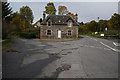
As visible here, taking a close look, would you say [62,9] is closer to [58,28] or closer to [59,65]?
[58,28]

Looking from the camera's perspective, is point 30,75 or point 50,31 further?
point 50,31

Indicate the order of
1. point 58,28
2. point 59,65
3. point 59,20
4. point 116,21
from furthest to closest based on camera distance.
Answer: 1. point 116,21
2. point 59,20
3. point 58,28
4. point 59,65

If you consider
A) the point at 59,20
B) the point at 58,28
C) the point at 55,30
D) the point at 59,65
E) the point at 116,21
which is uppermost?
the point at 116,21

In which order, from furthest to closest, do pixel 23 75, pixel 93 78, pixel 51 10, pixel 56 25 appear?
pixel 51 10
pixel 56 25
pixel 23 75
pixel 93 78

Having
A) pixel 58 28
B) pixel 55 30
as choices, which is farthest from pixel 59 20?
pixel 55 30

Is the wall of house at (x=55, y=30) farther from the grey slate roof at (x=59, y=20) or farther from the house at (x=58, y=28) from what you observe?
the grey slate roof at (x=59, y=20)

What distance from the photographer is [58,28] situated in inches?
1188

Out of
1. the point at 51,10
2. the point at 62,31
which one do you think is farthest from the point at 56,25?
the point at 51,10

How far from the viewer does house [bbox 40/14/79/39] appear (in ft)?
98.1

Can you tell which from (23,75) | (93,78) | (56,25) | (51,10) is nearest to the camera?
(93,78)

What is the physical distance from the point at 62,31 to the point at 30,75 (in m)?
26.2

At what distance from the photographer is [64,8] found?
50219 millimetres

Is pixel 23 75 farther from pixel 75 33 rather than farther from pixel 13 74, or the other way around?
pixel 75 33

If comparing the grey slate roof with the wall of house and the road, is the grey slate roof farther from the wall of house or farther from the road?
the road
